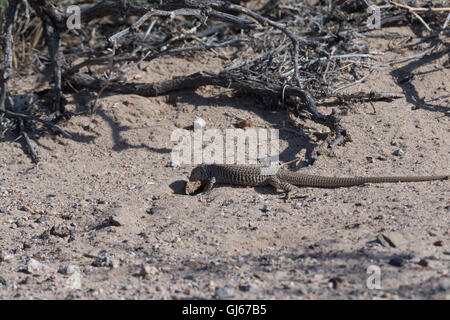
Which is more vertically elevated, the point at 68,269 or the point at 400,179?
the point at 400,179

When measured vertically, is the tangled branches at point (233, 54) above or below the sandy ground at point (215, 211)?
above

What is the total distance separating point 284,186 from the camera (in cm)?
560

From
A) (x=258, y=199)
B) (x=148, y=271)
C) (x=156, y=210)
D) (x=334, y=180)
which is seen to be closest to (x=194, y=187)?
(x=156, y=210)

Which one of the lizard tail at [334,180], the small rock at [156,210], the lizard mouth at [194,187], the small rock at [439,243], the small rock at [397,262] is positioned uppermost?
the lizard tail at [334,180]

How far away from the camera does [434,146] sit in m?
5.76

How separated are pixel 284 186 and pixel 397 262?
1.93 meters

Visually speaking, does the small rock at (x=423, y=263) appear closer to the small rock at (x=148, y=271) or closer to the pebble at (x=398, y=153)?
the small rock at (x=148, y=271)

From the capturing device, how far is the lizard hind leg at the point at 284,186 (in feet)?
17.8

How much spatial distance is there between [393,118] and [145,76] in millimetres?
3306

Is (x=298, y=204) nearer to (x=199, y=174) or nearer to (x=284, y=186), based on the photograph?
(x=284, y=186)

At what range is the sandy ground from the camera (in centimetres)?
387

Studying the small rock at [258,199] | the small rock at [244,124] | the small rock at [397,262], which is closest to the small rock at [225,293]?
the small rock at [397,262]

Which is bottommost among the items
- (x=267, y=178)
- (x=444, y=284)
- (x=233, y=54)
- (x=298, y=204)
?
(x=444, y=284)

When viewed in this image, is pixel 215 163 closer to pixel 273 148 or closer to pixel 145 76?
pixel 273 148
